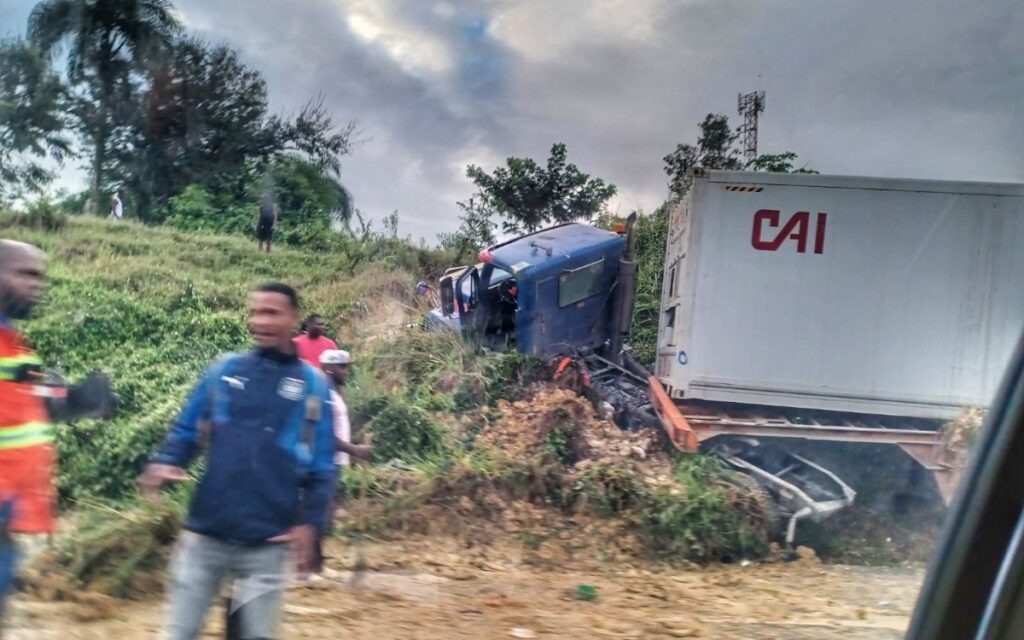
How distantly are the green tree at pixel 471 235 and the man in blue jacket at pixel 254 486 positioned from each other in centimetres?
355

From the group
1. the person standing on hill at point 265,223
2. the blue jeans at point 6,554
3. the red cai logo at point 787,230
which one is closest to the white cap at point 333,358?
the person standing on hill at point 265,223

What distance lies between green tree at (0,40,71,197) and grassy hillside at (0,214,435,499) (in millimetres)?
334

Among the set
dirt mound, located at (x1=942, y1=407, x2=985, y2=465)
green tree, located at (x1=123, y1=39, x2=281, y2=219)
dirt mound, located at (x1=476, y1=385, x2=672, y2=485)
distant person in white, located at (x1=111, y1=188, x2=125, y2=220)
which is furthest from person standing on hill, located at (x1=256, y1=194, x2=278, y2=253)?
dirt mound, located at (x1=942, y1=407, x2=985, y2=465)

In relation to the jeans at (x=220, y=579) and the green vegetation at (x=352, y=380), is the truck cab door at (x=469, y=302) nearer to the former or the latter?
the green vegetation at (x=352, y=380)

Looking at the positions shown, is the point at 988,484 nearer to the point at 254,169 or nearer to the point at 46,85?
the point at 254,169

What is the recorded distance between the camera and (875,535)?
16.6ft

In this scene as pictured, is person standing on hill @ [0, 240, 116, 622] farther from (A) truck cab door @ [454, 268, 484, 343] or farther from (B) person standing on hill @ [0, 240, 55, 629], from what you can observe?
Answer: (A) truck cab door @ [454, 268, 484, 343]

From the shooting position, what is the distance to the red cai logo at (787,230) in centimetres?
558

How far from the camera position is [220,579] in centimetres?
271

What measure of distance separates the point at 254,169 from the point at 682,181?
3084 millimetres

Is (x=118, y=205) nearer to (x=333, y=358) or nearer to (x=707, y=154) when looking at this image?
(x=333, y=358)

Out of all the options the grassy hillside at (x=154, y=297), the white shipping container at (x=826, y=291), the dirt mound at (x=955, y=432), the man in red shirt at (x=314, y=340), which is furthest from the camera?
the grassy hillside at (x=154, y=297)

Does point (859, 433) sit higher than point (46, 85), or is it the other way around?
point (46, 85)

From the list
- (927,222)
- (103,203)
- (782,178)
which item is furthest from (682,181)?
(103,203)
